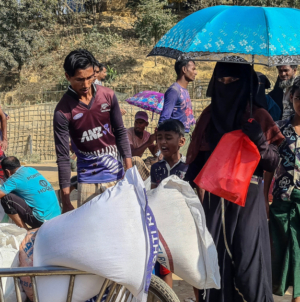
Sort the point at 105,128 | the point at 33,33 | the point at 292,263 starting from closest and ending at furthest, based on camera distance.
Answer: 1. the point at 292,263
2. the point at 105,128
3. the point at 33,33

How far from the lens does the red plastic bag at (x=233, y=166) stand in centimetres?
264

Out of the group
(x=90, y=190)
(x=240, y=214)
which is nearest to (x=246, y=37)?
(x=240, y=214)

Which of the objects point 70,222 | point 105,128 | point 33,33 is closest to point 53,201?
point 105,128

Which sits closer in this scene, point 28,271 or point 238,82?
point 28,271

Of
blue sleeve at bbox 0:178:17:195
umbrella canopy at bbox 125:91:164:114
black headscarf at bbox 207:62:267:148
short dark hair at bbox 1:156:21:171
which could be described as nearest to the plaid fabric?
black headscarf at bbox 207:62:267:148

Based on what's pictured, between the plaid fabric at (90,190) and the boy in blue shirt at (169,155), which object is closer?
the plaid fabric at (90,190)

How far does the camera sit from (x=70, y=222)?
209 cm

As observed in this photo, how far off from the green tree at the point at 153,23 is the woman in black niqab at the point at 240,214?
26.4 m

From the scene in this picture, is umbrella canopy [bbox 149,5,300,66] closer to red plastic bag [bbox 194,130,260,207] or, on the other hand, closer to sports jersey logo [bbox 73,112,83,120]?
red plastic bag [bbox 194,130,260,207]

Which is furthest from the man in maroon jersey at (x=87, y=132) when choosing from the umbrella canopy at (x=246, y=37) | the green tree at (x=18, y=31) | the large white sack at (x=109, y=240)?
the green tree at (x=18, y=31)

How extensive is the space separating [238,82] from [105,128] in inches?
42.4

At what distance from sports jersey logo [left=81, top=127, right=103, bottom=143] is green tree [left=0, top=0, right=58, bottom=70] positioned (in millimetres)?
26380

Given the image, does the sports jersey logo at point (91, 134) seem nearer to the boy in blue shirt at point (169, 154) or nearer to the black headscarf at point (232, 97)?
the boy in blue shirt at point (169, 154)

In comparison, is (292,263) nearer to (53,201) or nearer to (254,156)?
(254,156)
